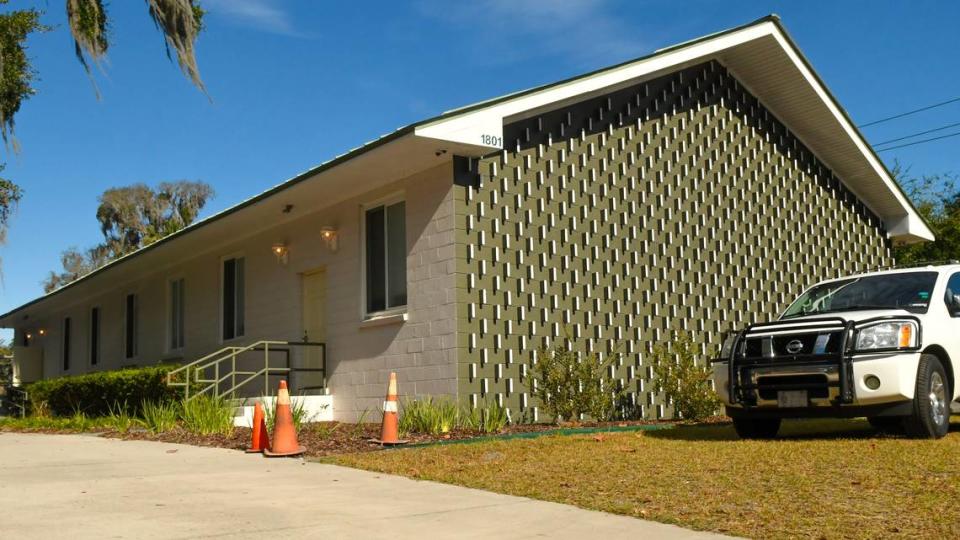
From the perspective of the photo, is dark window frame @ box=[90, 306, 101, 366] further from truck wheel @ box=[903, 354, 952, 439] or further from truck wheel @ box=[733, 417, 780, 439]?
truck wheel @ box=[903, 354, 952, 439]

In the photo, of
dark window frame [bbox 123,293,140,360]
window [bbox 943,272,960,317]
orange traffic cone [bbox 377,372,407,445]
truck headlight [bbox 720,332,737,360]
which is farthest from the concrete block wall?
window [bbox 943,272,960,317]

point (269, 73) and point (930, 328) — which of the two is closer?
point (930, 328)

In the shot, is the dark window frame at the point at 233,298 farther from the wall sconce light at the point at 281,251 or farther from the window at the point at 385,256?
the window at the point at 385,256

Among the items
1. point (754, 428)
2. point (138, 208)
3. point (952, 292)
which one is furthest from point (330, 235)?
point (138, 208)

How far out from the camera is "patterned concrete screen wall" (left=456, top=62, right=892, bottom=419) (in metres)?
13.2

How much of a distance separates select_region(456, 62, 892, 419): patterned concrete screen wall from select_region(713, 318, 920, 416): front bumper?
4.13m

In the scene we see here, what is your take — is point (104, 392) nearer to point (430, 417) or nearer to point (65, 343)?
point (430, 417)

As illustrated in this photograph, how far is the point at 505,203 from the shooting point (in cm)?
1353

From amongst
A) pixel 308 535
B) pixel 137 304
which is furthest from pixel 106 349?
pixel 308 535

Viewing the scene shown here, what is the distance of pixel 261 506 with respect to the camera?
6676 mm

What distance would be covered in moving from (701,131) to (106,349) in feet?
55.1

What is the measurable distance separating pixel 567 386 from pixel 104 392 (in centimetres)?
885

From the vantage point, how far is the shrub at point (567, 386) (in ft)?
42.6

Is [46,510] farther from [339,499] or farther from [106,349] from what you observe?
[106,349]
